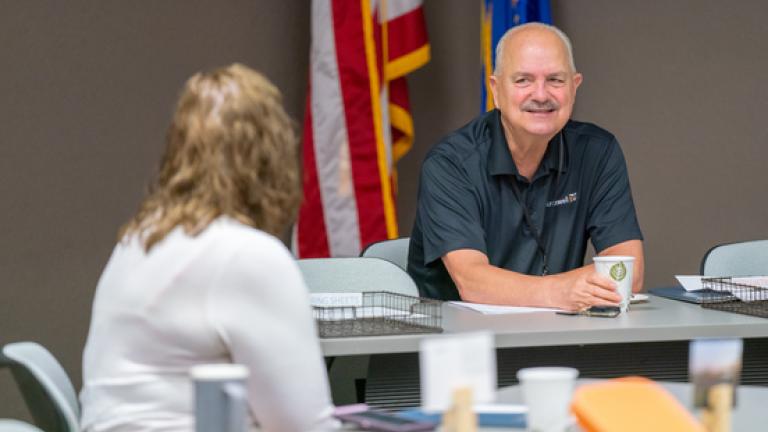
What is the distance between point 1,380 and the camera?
4480mm

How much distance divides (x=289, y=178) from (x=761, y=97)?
370cm

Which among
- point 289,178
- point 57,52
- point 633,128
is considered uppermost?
point 57,52

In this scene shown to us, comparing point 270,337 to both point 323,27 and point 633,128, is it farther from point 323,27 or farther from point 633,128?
point 633,128

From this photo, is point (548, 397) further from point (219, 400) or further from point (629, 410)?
point (219, 400)

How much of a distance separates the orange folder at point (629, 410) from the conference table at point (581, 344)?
2.50ft

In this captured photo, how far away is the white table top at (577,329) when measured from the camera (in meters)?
2.21

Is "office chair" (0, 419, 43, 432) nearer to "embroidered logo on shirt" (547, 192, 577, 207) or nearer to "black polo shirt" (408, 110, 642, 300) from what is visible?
"black polo shirt" (408, 110, 642, 300)

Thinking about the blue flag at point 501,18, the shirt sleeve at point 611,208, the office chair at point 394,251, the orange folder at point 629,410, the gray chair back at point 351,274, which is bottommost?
the orange folder at point 629,410

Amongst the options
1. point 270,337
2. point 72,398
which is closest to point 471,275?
point 72,398

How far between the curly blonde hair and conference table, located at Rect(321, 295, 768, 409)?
590mm

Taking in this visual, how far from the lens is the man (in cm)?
324

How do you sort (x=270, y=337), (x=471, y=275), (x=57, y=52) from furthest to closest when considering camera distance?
(x=57, y=52) < (x=471, y=275) < (x=270, y=337)

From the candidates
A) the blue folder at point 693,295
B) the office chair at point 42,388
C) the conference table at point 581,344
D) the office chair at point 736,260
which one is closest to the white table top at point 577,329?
the conference table at point 581,344

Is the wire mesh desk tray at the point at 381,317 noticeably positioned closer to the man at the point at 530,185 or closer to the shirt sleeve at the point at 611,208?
the man at the point at 530,185
